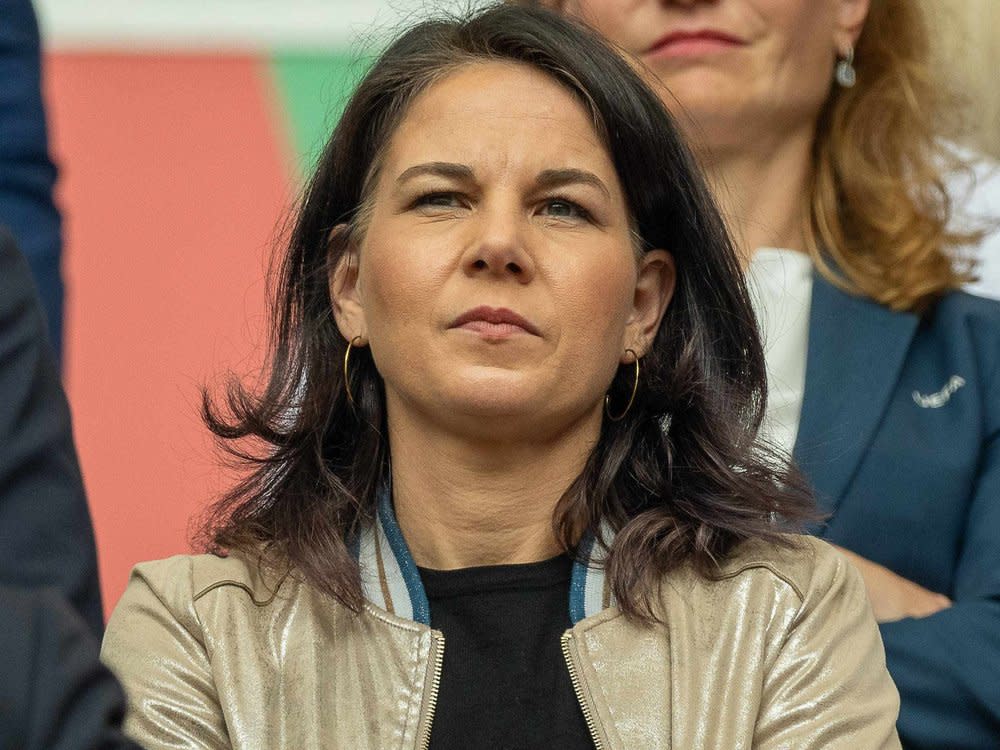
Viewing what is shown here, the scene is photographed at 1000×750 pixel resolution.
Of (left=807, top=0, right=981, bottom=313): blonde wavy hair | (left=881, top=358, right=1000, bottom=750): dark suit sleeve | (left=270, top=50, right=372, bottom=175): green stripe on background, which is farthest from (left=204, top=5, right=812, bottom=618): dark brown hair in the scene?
(left=270, top=50, right=372, bottom=175): green stripe on background

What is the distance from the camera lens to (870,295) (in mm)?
3549

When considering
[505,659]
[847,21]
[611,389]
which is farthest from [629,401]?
A: [847,21]

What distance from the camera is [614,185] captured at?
9.02 ft

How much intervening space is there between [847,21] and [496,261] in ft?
5.04

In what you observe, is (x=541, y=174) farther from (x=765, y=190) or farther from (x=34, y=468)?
(x=765, y=190)

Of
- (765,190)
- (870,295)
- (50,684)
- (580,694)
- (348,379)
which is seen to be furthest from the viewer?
(765,190)

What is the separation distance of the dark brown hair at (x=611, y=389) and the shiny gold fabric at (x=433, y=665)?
0.30ft

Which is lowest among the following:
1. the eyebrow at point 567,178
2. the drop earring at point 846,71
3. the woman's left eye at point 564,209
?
the woman's left eye at point 564,209

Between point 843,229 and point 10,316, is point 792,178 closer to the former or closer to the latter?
point 843,229

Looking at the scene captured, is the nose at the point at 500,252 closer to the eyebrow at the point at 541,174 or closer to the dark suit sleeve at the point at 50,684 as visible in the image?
the eyebrow at the point at 541,174

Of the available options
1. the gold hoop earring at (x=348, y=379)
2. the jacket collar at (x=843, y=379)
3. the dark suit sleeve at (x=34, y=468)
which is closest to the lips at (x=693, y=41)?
the jacket collar at (x=843, y=379)

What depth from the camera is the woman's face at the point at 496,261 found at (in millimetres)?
2535

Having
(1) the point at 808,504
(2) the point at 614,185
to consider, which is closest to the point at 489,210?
(2) the point at 614,185

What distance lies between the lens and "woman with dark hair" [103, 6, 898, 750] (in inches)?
97.7
